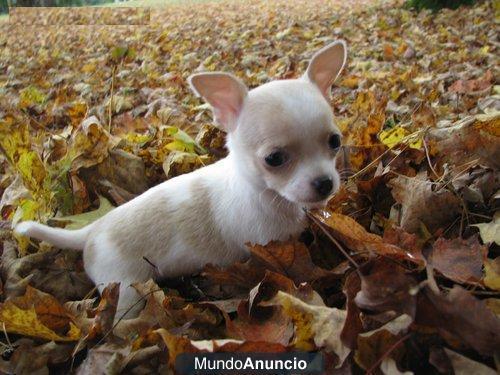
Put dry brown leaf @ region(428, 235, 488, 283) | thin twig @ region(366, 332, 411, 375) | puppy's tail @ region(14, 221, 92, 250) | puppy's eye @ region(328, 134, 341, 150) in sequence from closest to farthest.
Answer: thin twig @ region(366, 332, 411, 375) < dry brown leaf @ region(428, 235, 488, 283) < puppy's eye @ region(328, 134, 341, 150) < puppy's tail @ region(14, 221, 92, 250)

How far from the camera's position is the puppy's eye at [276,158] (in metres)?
1.46

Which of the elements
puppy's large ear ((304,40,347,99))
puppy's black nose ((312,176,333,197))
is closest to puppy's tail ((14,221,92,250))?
puppy's black nose ((312,176,333,197))

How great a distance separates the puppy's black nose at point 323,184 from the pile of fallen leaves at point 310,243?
0.22 ft

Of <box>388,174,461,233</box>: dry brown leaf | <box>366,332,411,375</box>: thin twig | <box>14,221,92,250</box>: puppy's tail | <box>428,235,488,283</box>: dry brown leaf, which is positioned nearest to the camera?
<box>366,332,411,375</box>: thin twig

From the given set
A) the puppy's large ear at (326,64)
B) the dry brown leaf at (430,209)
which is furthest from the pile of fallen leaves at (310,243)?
the puppy's large ear at (326,64)

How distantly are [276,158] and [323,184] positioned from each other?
0.54 feet

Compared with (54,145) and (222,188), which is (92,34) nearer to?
(54,145)

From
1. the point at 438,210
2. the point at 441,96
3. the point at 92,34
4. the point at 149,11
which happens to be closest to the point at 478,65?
the point at 441,96

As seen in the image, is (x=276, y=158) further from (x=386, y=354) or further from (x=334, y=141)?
(x=386, y=354)

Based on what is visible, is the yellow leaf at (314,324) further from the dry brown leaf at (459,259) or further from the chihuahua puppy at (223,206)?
the chihuahua puppy at (223,206)

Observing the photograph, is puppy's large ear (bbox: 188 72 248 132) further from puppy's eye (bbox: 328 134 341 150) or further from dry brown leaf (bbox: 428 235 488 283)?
dry brown leaf (bbox: 428 235 488 283)

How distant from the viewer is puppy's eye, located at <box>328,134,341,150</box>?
1.51 metres

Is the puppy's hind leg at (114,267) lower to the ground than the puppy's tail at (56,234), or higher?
lower

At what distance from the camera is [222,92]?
A: 1620mm
